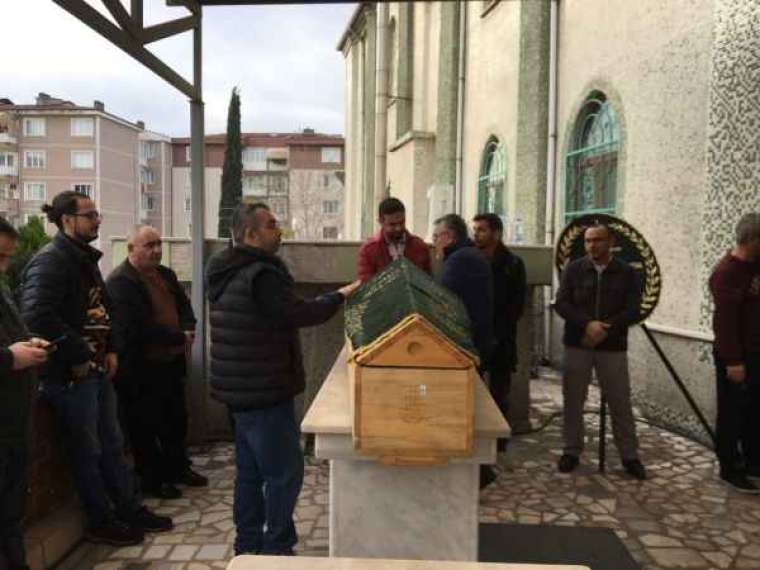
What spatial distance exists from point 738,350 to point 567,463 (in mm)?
1456

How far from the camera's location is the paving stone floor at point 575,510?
12.6 feet

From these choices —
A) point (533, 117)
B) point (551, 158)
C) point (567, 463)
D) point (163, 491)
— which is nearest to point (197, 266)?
point (163, 491)

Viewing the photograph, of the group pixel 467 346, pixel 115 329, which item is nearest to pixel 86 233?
pixel 115 329

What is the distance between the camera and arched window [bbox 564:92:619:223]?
8367 mm

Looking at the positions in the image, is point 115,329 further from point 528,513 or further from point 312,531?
point 528,513

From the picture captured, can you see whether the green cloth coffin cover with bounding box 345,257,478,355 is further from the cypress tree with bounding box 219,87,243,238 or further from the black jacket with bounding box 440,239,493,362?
the cypress tree with bounding box 219,87,243,238

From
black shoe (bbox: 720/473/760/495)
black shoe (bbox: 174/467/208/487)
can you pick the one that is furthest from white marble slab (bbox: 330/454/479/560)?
black shoe (bbox: 720/473/760/495)

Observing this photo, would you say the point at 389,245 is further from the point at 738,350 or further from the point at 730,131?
the point at 730,131

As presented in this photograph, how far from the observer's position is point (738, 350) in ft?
15.8

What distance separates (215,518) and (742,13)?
5.46 m

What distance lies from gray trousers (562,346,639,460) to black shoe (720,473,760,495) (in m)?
0.63

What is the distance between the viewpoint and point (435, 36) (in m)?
15.9

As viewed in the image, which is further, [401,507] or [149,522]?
[149,522]

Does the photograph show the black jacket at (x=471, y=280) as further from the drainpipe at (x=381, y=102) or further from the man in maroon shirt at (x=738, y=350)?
the drainpipe at (x=381, y=102)
